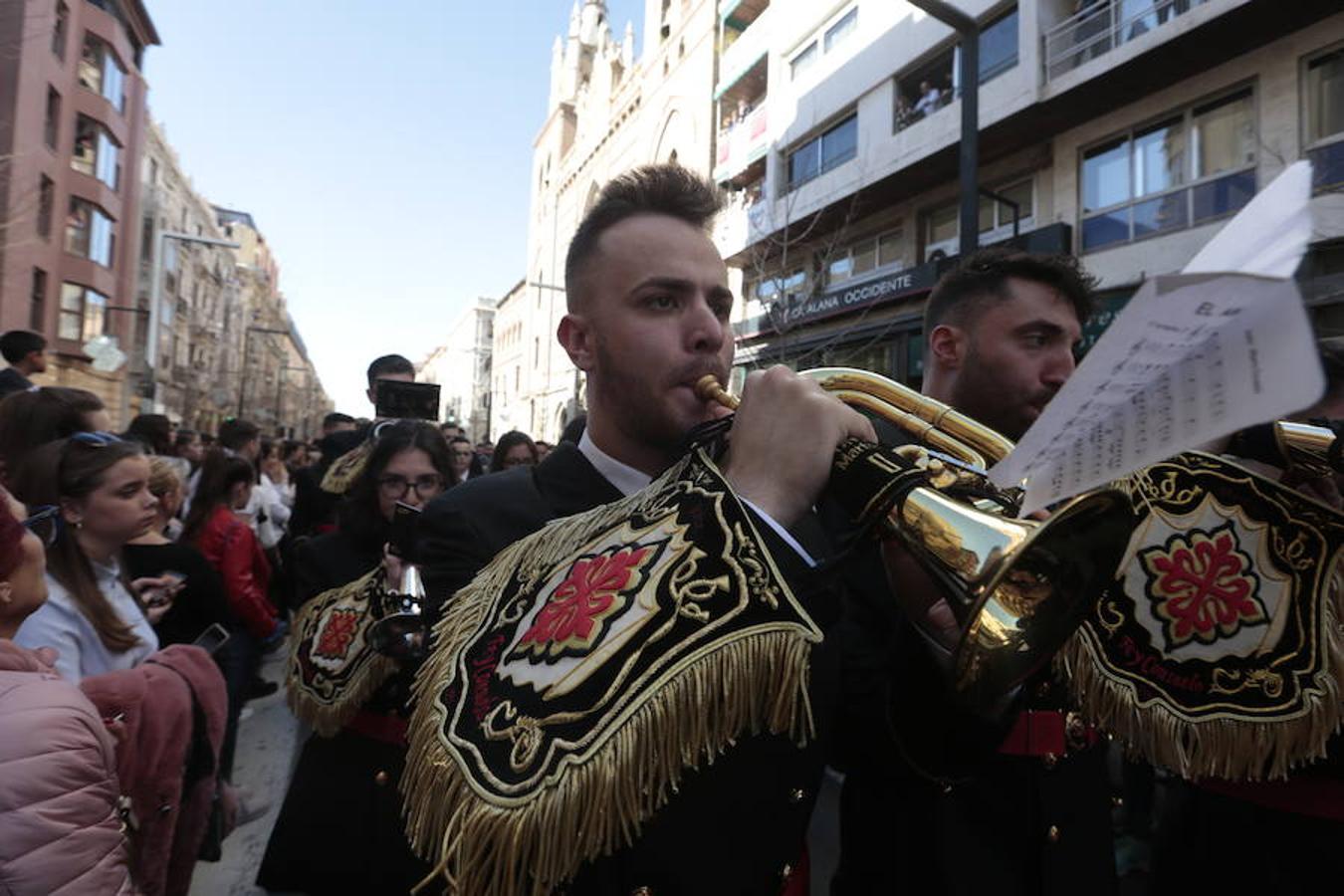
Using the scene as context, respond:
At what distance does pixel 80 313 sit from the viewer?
27234 millimetres

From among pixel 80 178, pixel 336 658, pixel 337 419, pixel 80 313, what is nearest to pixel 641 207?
pixel 336 658

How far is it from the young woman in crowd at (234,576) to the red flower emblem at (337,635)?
1.92 m

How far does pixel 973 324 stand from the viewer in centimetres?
247

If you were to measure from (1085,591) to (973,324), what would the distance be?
1.52 metres

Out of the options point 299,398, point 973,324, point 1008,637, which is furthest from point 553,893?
point 299,398

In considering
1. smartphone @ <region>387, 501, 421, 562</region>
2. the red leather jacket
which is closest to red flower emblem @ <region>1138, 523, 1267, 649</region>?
smartphone @ <region>387, 501, 421, 562</region>

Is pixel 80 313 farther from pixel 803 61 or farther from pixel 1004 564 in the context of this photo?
pixel 1004 564

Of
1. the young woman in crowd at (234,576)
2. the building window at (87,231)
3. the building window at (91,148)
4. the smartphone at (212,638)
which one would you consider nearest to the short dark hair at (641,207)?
the smartphone at (212,638)

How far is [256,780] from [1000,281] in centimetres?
497

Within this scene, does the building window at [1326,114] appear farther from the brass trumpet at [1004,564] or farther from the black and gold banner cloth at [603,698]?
the black and gold banner cloth at [603,698]

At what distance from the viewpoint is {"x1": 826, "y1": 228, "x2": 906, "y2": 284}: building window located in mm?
17703

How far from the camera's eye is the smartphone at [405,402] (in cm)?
530

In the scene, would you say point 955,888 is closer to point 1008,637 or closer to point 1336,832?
point 1008,637

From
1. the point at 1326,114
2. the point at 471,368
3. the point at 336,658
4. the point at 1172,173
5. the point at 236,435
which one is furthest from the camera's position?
the point at 471,368
